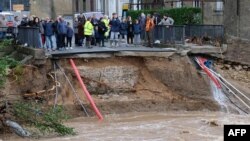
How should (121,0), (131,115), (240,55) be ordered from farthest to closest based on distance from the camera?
1. (121,0)
2. (240,55)
3. (131,115)

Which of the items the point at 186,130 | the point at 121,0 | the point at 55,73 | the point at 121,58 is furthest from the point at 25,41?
the point at 121,0

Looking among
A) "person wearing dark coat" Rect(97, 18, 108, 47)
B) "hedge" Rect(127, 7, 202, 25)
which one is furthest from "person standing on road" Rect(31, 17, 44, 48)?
"hedge" Rect(127, 7, 202, 25)

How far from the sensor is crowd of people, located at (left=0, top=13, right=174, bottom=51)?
25948mm

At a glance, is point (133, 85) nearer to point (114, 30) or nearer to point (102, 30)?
point (102, 30)

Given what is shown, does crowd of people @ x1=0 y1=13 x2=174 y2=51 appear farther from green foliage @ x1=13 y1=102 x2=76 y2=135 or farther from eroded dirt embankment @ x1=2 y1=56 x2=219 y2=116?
green foliage @ x1=13 y1=102 x2=76 y2=135

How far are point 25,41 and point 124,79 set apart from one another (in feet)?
15.3

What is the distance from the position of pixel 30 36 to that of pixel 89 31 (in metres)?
3.01

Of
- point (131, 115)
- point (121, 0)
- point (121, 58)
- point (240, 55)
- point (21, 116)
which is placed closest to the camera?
point (21, 116)

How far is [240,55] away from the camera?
92.6ft

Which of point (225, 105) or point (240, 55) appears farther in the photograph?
point (240, 55)

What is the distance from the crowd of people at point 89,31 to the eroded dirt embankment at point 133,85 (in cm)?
149

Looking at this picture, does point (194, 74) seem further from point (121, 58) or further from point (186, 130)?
point (186, 130)

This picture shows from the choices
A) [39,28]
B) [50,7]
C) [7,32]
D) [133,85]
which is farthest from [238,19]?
[50,7]

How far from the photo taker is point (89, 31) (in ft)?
89.4
